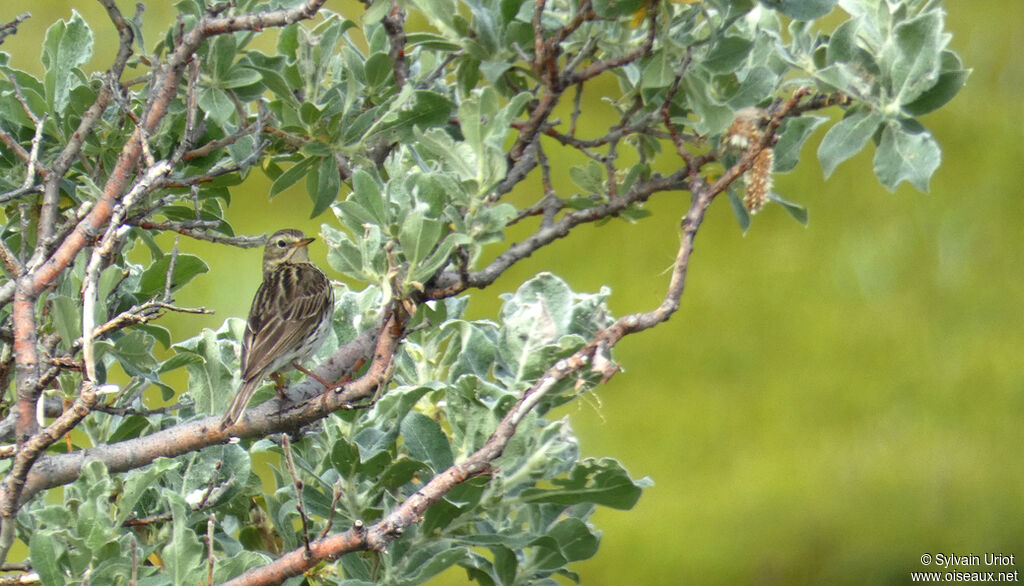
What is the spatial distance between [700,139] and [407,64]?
26.0 inches

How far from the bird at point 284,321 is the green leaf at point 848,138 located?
1115 millimetres

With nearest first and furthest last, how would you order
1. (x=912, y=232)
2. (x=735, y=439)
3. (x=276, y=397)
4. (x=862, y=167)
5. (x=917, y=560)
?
(x=276, y=397) → (x=917, y=560) → (x=735, y=439) → (x=912, y=232) → (x=862, y=167)

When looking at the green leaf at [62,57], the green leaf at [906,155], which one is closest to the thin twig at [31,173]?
the green leaf at [62,57]

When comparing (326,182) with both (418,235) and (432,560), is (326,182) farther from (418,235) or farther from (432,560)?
(432,560)

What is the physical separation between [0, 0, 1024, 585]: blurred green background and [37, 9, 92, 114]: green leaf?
2.70 meters

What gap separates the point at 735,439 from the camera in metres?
4.84

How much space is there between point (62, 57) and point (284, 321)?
2.84ft

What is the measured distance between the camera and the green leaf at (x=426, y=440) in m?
1.93

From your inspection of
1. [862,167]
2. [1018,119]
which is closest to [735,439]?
[862,167]

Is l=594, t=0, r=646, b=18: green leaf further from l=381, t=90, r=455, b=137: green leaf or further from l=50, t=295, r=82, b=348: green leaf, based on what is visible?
l=50, t=295, r=82, b=348: green leaf

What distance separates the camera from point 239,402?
2.03m

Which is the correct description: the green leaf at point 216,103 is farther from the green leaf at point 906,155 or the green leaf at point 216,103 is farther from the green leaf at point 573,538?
the green leaf at point 906,155

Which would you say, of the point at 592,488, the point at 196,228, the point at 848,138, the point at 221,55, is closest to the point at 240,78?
the point at 221,55

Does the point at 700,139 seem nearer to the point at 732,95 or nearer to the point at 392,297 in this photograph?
the point at 732,95
